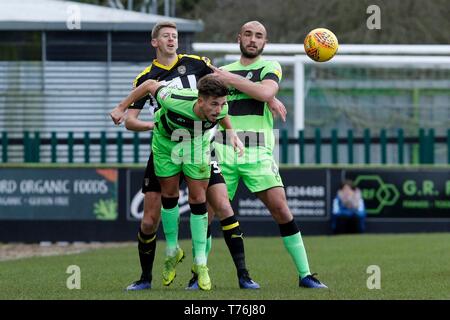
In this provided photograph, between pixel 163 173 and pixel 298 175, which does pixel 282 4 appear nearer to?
pixel 298 175

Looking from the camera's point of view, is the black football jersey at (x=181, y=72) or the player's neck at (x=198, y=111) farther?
the black football jersey at (x=181, y=72)

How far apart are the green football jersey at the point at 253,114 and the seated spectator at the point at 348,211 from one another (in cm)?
1066

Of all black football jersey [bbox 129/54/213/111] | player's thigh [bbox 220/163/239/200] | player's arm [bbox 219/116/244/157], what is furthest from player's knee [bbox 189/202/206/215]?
black football jersey [bbox 129/54/213/111]

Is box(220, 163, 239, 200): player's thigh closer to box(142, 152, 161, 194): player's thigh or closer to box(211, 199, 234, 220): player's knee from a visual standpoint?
box(211, 199, 234, 220): player's knee

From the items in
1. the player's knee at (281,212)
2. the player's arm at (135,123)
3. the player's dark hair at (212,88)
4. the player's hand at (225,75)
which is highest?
the player's hand at (225,75)

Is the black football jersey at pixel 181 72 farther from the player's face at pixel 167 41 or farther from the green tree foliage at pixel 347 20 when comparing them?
the green tree foliage at pixel 347 20

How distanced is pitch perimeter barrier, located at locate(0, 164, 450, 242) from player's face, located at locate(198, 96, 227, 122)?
1168 centimetres

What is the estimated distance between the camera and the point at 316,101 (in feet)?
98.4

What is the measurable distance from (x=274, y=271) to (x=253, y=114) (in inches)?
122

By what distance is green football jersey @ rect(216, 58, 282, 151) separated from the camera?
1094 cm

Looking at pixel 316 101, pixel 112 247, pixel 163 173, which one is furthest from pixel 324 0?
pixel 163 173

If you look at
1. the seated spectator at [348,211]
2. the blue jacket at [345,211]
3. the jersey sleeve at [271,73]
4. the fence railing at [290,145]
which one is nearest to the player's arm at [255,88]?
the jersey sleeve at [271,73]

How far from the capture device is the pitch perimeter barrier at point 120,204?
21.9 metres

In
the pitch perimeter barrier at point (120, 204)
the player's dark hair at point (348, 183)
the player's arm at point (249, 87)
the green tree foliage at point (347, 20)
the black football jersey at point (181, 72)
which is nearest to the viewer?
the player's arm at point (249, 87)
